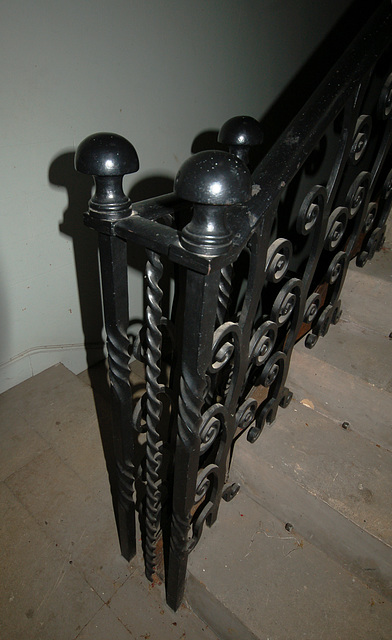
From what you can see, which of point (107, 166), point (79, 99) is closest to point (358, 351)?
point (107, 166)

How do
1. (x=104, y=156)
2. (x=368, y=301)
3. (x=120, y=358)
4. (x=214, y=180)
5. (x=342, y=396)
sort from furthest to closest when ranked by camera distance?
(x=368, y=301), (x=342, y=396), (x=120, y=358), (x=104, y=156), (x=214, y=180)

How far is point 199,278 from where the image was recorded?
2.09ft

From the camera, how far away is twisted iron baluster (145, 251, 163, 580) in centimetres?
79

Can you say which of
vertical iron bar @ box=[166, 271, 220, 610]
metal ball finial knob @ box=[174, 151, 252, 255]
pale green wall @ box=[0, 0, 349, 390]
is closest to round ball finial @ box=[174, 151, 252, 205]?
metal ball finial knob @ box=[174, 151, 252, 255]

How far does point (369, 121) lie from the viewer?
1018 millimetres

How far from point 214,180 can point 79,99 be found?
1.46 metres

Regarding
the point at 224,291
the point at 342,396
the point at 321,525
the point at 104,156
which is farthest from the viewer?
the point at 342,396

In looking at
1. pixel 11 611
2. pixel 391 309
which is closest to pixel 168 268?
pixel 391 309

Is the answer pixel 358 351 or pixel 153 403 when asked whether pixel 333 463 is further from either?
pixel 153 403

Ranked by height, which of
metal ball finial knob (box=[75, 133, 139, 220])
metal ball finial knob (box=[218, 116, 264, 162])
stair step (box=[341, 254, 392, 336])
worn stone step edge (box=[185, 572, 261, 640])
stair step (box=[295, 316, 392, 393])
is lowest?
worn stone step edge (box=[185, 572, 261, 640])

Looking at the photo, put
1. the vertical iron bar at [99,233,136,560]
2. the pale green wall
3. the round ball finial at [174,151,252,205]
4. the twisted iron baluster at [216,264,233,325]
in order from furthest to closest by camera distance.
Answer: the pale green wall
the twisted iron baluster at [216,264,233,325]
the vertical iron bar at [99,233,136,560]
the round ball finial at [174,151,252,205]

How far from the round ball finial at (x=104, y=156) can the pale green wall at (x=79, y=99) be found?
1.05 metres

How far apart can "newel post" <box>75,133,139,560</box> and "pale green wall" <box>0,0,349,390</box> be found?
106 cm

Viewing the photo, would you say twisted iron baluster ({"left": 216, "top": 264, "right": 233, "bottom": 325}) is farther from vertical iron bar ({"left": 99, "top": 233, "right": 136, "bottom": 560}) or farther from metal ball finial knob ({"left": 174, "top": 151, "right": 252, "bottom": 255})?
metal ball finial knob ({"left": 174, "top": 151, "right": 252, "bottom": 255})
